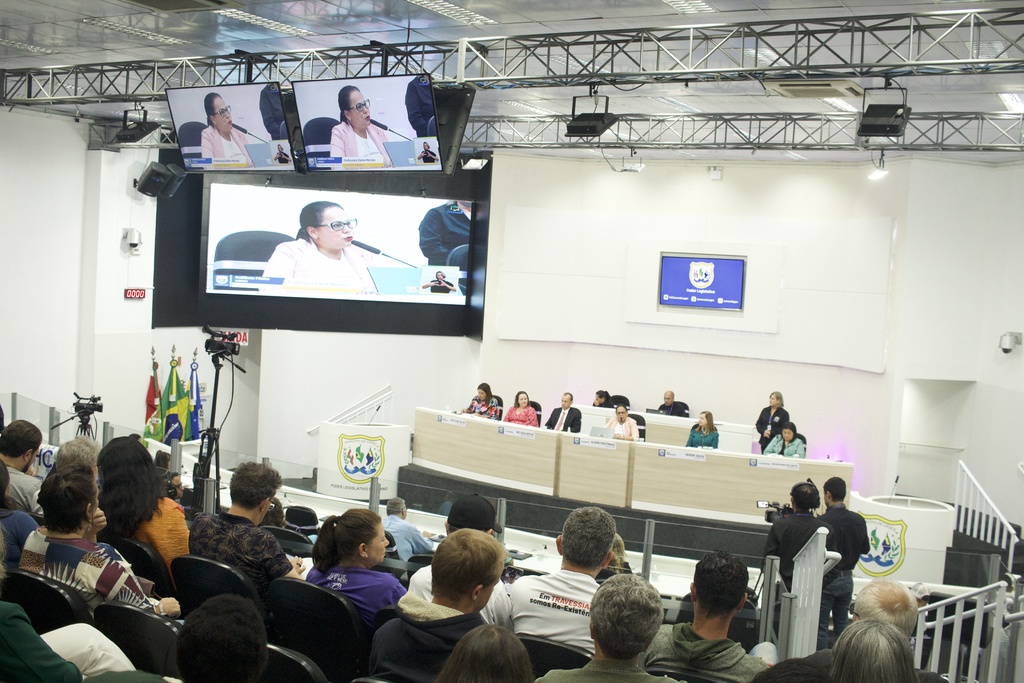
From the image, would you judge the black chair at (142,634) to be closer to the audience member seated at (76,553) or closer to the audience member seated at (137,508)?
the audience member seated at (76,553)

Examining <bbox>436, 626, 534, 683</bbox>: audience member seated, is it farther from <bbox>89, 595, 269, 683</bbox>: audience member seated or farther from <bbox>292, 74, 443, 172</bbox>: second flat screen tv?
<bbox>292, 74, 443, 172</bbox>: second flat screen tv

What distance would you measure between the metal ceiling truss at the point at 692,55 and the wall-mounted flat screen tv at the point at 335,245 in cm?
329

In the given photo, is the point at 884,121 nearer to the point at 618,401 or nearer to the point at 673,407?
the point at 673,407

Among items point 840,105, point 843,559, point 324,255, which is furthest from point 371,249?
point 843,559

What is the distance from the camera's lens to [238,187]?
45.3 feet

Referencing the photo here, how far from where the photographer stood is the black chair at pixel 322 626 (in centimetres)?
344

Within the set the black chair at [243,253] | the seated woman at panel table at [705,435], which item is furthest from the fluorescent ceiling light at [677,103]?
the black chair at [243,253]

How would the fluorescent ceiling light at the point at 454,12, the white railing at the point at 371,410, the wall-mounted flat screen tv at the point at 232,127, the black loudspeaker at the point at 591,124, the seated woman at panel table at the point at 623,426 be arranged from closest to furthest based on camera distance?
the fluorescent ceiling light at the point at 454,12
the wall-mounted flat screen tv at the point at 232,127
the black loudspeaker at the point at 591,124
the seated woman at panel table at the point at 623,426
the white railing at the point at 371,410

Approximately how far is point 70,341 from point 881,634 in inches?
494

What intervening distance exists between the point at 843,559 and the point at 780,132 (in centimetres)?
722

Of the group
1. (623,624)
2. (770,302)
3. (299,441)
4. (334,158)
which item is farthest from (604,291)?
(623,624)

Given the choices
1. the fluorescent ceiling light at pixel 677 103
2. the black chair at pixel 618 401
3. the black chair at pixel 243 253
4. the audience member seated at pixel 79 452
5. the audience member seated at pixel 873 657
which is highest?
the fluorescent ceiling light at pixel 677 103

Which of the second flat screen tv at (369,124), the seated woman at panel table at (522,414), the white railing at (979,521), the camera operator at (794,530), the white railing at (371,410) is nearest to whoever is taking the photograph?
the camera operator at (794,530)

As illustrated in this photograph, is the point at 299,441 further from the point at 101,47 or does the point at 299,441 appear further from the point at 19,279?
the point at 101,47
